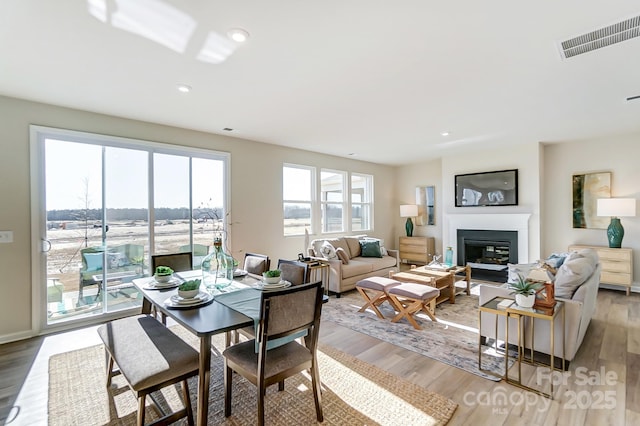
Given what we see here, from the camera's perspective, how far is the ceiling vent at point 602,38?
2.10 metres

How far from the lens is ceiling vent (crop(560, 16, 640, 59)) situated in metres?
2.10

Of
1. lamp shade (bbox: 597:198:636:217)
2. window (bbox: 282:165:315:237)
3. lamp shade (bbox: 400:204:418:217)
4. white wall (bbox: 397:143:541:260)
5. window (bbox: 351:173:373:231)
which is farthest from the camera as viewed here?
lamp shade (bbox: 400:204:418:217)

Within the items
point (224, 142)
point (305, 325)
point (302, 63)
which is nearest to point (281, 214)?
point (224, 142)

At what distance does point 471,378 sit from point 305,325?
156 cm

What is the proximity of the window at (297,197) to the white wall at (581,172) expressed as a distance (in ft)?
15.0

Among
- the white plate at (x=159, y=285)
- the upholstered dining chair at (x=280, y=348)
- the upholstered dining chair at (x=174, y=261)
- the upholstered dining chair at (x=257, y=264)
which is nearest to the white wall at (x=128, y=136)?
the upholstered dining chair at (x=174, y=261)

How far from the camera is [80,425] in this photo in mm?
1940

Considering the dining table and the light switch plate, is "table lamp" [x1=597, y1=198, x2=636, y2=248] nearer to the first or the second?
the dining table

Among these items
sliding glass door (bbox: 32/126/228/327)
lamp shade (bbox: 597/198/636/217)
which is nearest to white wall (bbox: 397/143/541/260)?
lamp shade (bbox: 597/198/636/217)

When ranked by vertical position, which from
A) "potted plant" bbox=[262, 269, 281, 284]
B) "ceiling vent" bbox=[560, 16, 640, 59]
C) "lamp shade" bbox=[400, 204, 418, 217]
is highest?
"ceiling vent" bbox=[560, 16, 640, 59]

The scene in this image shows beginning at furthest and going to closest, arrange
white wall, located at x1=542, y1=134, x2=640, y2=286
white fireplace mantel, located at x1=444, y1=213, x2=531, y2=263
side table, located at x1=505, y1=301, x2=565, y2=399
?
white fireplace mantel, located at x1=444, y1=213, x2=531, y2=263, white wall, located at x1=542, y1=134, x2=640, y2=286, side table, located at x1=505, y1=301, x2=565, y2=399

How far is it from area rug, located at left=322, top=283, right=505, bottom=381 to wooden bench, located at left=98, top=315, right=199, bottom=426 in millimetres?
2067

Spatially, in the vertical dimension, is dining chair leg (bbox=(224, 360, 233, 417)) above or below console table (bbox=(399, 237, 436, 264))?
below

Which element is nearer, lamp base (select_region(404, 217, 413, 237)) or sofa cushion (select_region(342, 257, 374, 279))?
sofa cushion (select_region(342, 257, 374, 279))
